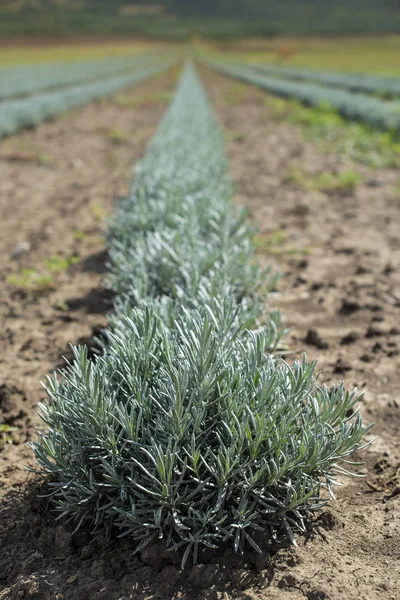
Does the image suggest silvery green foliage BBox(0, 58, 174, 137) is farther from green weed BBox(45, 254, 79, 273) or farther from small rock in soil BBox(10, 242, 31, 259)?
green weed BBox(45, 254, 79, 273)

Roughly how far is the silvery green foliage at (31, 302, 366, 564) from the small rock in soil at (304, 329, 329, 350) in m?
1.21

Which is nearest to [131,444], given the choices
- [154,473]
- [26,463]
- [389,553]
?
[154,473]

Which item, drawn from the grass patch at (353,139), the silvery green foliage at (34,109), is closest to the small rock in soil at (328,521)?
the grass patch at (353,139)

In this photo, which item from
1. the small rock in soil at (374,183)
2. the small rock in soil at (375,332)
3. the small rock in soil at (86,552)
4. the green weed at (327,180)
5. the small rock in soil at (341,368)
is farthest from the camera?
the small rock in soil at (374,183)

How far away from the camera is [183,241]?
11.8 feet

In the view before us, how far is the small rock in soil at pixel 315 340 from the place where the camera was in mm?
3267

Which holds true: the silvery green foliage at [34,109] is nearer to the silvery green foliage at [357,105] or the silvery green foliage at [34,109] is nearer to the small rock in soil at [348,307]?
the silvery green foliage at [357,105]

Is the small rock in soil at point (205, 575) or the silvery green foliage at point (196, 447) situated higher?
the silvery green foliage at point (196, 447)

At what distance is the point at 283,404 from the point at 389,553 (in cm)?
58

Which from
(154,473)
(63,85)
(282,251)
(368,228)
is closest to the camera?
(154,473)

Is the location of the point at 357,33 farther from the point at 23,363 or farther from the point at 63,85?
the point at 23,363

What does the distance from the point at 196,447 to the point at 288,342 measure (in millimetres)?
1388

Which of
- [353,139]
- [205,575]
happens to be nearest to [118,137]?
[353,139]

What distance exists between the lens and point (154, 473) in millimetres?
1851
